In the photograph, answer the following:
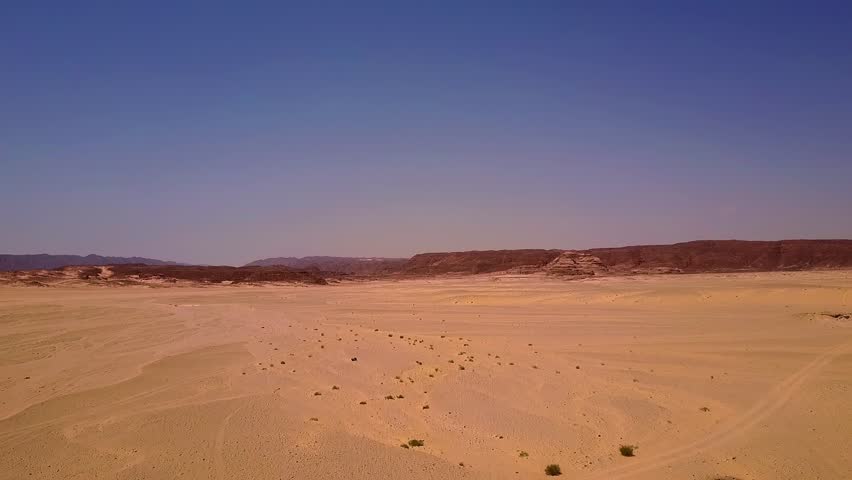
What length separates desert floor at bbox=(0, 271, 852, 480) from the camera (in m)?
10.3

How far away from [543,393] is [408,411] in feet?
14.3

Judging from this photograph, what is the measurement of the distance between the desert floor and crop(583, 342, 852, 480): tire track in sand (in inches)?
2.3

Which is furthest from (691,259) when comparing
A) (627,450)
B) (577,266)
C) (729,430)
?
(627,450)

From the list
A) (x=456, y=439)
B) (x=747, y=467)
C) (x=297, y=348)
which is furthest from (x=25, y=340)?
(x=747, y=467)

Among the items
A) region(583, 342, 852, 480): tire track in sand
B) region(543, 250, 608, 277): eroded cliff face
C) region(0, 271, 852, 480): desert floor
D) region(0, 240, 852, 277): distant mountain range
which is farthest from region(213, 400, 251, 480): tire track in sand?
region(0, 240, 852, 277): distant mountain range

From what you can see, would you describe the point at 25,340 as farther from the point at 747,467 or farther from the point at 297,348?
the point at 747,467

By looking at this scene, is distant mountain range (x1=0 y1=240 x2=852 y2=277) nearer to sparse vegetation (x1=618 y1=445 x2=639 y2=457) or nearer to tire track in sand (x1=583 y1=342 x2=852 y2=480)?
tire track in sand (x1=583 y1=342 x2=852 y2=480)

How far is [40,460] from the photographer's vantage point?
1041 centimetres

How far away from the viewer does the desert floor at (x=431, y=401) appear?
10.3 meters

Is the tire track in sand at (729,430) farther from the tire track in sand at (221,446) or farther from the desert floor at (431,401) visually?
the tire track in sand at (221,446)

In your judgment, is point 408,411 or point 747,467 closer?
point 747,467

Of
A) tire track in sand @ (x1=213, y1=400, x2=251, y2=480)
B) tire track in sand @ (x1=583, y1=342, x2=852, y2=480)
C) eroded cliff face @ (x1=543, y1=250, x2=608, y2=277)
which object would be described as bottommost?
tire track in sand @ (x1=583, y1=342, x2=852, y2=480)

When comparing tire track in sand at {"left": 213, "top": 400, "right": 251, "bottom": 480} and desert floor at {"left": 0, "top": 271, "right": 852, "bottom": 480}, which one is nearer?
tire track in sand at {"left": 213, "top": 400, "right": 251, "bottom": 480}

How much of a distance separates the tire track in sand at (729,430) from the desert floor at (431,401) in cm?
6
